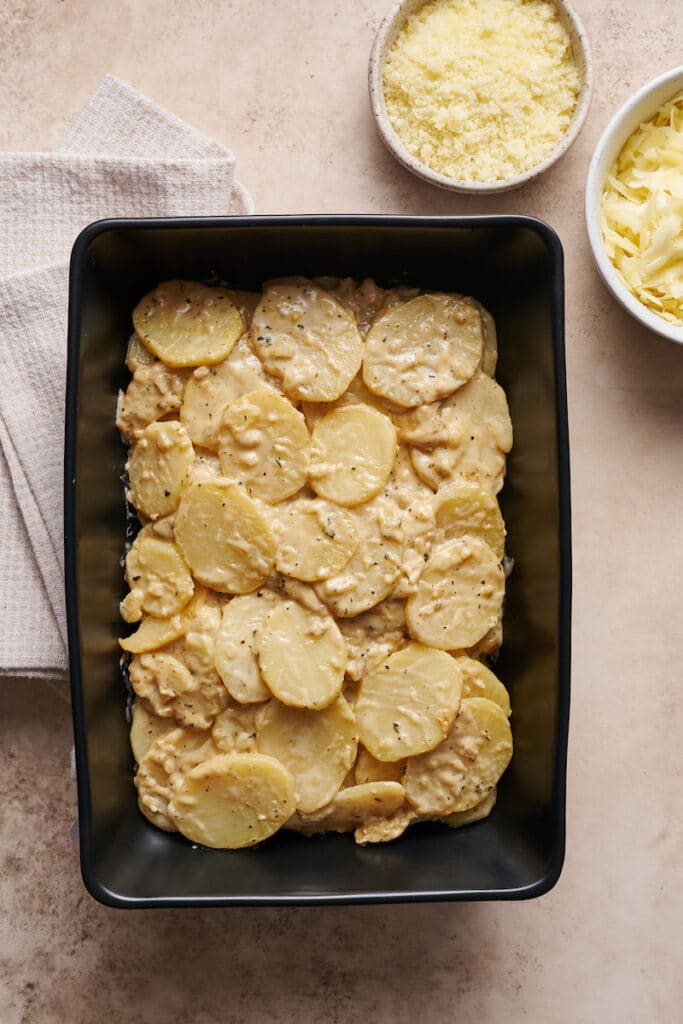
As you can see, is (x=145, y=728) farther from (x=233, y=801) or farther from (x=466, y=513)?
(x=466, y=513)

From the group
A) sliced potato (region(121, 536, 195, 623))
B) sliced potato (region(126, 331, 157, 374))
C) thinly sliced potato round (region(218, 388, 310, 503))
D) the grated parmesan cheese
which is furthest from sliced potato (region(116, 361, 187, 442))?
the grated parmesan cheese

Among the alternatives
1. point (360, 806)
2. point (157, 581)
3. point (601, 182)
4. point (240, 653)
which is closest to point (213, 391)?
point (157, 581)

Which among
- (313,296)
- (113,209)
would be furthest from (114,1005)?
(113,209)

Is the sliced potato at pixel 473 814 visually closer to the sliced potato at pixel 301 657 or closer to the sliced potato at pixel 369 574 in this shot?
the sliced potato at pixel 301 657

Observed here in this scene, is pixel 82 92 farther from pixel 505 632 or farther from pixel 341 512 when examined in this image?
pixel 505 632

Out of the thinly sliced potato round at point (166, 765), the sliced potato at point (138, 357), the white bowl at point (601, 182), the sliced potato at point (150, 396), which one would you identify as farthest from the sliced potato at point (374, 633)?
the white bowl at point (601, 182)

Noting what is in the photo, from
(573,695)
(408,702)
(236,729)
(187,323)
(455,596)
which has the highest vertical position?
(187,323)
